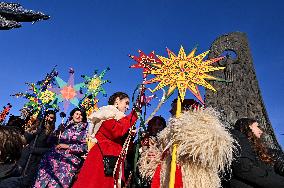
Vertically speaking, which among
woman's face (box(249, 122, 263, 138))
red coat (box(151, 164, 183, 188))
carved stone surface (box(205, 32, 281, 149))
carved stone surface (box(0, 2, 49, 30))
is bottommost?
red coat (box(151, 164, 183, 188))

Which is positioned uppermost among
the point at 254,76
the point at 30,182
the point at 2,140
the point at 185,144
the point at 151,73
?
the point at 254,76

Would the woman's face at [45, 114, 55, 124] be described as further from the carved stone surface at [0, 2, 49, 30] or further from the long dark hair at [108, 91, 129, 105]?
the carved stone surface at [0, 2, 49, 30]

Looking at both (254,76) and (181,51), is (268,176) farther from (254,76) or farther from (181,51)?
(254,76)

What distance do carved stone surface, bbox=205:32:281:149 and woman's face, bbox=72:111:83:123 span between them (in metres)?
2.77

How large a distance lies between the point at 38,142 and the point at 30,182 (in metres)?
0.62

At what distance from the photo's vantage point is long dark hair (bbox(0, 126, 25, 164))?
1.92 metres

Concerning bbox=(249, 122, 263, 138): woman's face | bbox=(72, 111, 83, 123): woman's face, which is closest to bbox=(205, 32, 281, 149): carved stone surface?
bbox=(249, 122, 263, 138): woman's face

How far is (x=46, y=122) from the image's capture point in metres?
5.19

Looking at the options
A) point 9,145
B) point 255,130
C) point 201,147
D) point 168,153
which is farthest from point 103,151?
point 255,130

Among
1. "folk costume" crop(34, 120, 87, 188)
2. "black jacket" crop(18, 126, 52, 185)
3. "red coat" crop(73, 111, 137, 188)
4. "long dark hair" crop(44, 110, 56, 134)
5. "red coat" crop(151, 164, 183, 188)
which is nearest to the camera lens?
"red coat" crop(151, 164, 183, 188)

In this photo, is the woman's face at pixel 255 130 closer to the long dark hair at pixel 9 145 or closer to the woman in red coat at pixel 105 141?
the woman in red coat at pixel 105 141

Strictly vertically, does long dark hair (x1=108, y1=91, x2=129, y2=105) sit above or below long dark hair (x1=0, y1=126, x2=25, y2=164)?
above

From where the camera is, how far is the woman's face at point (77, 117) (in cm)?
481

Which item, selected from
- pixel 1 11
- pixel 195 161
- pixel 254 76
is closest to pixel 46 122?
pixel 1 11
